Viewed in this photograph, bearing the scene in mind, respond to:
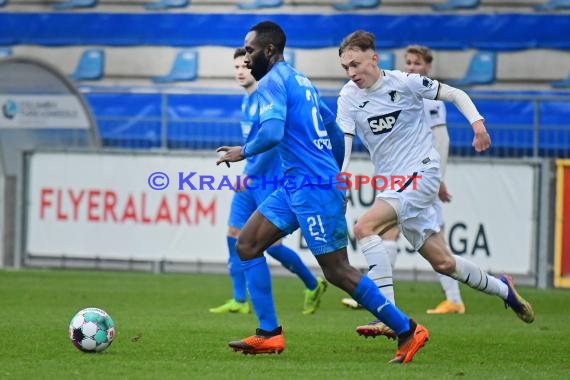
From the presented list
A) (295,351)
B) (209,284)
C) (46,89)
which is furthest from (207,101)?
(295,351)

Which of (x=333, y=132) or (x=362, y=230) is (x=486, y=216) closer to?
(x=362, y=230)

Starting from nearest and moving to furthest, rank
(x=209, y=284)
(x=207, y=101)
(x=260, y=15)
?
(x=209, y=284), (x=207, y=101), (x=260, y=15)

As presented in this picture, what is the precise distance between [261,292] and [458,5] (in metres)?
14.1

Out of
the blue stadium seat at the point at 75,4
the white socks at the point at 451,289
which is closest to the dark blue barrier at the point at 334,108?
the white socks at the point at 451,289

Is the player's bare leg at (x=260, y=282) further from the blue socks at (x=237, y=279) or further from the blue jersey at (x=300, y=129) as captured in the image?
the blue socks at (x=237, y=279)

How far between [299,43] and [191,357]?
14.6 m

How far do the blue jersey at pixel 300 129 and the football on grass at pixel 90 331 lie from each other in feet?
4.81

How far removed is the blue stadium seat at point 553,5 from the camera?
2097 centimetres

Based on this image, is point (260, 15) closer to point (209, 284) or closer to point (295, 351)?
point (209, 284)

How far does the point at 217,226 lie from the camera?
1573cm

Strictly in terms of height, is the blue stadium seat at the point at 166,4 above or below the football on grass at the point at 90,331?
above

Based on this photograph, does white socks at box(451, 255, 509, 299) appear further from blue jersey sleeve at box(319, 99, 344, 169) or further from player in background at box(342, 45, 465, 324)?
player in background at box(342, 45, 465, 324)

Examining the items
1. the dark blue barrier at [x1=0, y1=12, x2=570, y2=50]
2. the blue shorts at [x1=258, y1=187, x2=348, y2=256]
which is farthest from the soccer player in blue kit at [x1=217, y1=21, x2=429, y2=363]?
the dark blue barrier at [x1=0, y1=12, x2=570, y2=50]

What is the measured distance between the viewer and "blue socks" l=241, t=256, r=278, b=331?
26.8 feet
